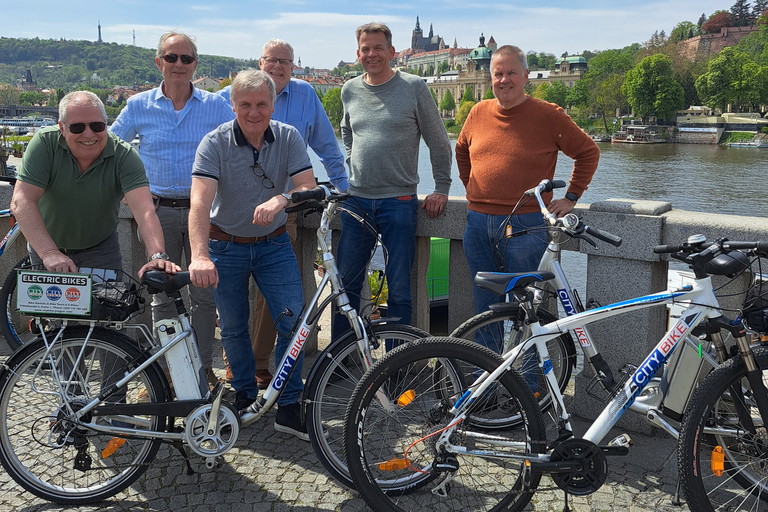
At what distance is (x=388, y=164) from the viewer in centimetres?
393

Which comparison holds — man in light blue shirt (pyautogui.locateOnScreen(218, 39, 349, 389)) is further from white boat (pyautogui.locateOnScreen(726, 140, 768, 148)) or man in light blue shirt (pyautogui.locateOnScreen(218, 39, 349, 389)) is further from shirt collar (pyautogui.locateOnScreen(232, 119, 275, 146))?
white boat (pyautogui.locateOnScreen(726, 140, 768, 148))

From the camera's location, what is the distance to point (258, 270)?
11.5ft

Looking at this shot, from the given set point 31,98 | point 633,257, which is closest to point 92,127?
point 633,257

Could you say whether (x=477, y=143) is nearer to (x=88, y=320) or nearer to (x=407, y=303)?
(x=407, y=303)

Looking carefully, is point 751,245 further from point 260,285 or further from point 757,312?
point 260,285

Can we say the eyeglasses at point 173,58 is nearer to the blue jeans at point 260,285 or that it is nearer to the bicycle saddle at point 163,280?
the blue jeans at point 260,285

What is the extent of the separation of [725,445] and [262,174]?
7.23 feet

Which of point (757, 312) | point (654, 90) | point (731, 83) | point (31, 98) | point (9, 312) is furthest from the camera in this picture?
point (31, 98)

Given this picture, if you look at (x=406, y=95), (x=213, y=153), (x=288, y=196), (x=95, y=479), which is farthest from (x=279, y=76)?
(x=95, y=479)

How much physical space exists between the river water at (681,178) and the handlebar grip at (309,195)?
87.2 feet

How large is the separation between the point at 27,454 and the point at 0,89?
15974 cm

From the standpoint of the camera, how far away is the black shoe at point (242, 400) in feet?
11.7

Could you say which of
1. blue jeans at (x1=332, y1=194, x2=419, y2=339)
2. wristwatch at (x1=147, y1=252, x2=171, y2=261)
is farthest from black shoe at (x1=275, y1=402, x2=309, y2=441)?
A: wristwatch at (x1=147, y1=252, x2=171, y2=261)

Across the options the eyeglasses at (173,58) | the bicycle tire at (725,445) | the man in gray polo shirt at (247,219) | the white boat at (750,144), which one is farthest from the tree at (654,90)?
the bicycle tire at (725,445)
